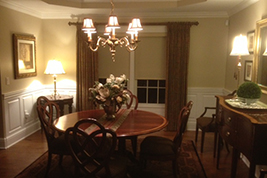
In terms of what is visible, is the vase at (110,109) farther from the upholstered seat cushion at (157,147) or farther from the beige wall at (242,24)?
the beige wall at (242,24)

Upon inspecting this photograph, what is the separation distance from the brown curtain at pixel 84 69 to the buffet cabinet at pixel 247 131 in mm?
3010

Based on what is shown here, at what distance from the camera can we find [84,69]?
5195 mm

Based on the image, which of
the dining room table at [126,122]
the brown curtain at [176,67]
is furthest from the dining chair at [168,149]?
the brown curtain at [176,67]

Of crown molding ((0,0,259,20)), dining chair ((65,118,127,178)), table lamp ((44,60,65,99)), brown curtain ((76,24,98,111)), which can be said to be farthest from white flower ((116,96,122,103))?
crown molding ((0,0,259,20))

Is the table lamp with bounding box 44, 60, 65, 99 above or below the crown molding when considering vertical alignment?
below

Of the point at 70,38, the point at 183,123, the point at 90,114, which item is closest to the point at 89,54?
the point at 70,38

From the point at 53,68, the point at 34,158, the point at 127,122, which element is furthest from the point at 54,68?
the point at 127,122

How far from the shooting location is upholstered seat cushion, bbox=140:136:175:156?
2898mm

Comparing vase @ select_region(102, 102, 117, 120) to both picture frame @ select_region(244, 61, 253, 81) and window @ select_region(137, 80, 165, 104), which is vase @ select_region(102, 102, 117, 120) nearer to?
picture frame @ select_region(244, 61, 253, 81)

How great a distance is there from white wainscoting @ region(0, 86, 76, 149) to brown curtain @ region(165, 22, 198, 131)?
9.04 ft

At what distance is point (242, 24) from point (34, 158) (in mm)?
3978

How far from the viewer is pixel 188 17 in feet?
16.3

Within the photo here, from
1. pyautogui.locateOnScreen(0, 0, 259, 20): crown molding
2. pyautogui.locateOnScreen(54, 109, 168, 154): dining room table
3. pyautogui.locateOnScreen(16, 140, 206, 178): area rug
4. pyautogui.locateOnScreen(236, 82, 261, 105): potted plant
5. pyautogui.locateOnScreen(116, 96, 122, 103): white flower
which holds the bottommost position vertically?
pyautogui.locateOnScreen(16, 140, 206, 178): area rug

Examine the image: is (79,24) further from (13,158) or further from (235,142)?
(235,142)
